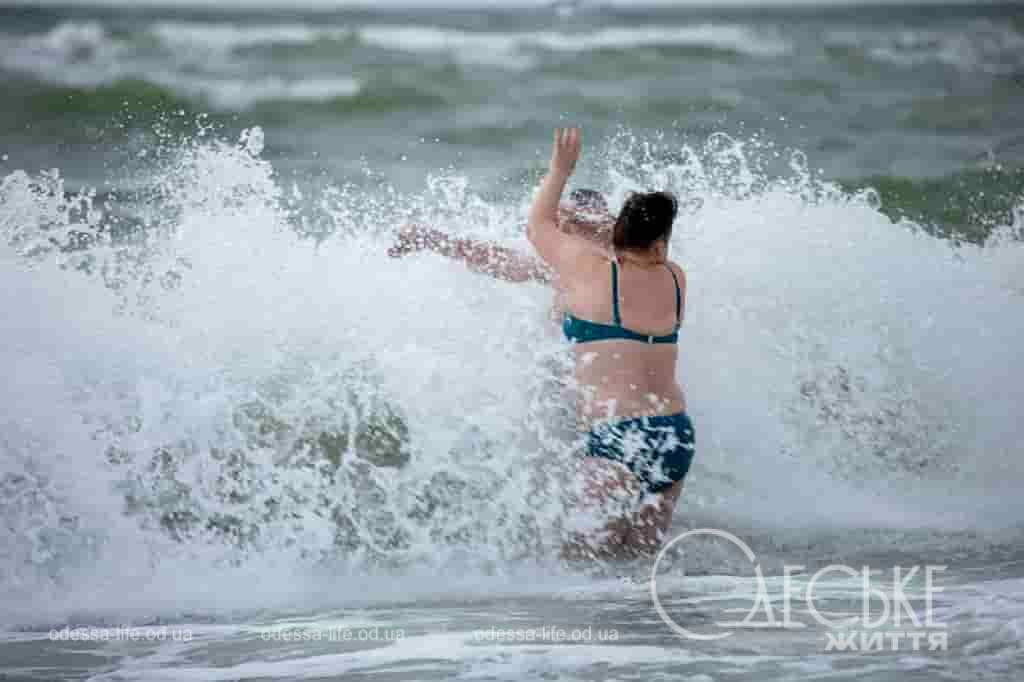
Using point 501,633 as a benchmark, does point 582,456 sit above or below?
above

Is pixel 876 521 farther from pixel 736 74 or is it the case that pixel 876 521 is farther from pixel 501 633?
pixel 736 74

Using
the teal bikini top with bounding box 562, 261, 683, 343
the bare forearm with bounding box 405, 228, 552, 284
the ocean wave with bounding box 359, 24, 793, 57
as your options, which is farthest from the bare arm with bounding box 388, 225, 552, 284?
the ocean wave with bounding box 359, 24, 793, 57

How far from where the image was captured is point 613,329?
15.5ft

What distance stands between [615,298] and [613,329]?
0.11 m

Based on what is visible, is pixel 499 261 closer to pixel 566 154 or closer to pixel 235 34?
pixel 566 154

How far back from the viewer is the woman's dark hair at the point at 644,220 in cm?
464

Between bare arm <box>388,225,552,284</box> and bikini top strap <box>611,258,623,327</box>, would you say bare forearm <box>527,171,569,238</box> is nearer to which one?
bikini top strap <box>611,258,623,327</box>

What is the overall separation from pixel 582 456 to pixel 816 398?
175 cm

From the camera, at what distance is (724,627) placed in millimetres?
4098

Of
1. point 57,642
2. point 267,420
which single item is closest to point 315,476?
point 267,420

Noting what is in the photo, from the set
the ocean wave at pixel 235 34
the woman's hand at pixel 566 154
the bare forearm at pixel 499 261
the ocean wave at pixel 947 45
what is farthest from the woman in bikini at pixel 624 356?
the ocean wave at pixel 235 34

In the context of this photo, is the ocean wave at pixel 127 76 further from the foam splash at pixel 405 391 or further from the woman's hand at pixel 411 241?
the woman's hand at pixel 411 241

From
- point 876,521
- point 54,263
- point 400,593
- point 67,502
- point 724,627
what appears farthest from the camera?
point 54,263

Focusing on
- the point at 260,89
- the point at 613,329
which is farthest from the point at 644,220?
the point at 260,89
